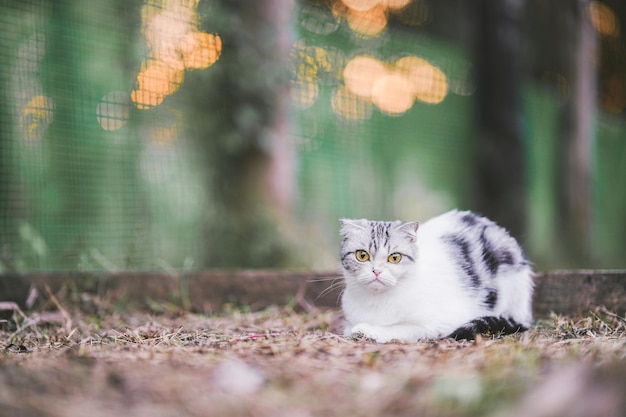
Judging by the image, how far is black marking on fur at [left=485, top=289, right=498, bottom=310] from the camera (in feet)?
8.07

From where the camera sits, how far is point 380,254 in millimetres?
2359

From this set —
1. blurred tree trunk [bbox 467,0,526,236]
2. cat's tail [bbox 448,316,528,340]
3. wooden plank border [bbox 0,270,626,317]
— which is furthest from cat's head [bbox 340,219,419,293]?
blurred tree trunk [bbox 467,0,526,236]

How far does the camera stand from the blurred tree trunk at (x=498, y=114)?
5.83m

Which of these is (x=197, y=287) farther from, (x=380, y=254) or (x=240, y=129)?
(x=240, y=129)

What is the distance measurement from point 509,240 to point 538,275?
39cm

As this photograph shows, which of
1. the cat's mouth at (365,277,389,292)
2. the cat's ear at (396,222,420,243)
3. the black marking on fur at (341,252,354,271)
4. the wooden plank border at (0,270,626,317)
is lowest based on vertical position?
the wooden plank border at (0,270,626,317)

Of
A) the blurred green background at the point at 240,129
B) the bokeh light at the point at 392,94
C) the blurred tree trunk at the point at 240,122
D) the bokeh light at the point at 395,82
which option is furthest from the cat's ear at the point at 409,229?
the bokeh light at the point at 392,94

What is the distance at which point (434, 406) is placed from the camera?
115 cm

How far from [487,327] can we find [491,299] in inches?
10.8

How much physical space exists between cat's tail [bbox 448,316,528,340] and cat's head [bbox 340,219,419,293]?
1.05 ft

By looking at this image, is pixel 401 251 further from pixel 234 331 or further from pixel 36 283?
pixel 36 283

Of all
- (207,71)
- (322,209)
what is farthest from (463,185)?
(207,71)

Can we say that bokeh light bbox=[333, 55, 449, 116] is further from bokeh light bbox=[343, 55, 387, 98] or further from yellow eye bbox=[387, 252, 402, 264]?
yellow eye bbox=[387, 252, 402, 264]

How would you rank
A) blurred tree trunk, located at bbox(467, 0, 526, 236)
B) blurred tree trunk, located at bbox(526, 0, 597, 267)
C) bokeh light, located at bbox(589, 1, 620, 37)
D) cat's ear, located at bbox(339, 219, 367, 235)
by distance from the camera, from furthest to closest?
bokeh light, located at bbox(589, 1, 620, 37)
blurred tree trunk, located at bbox(526, 0, 597, 267)
blurred tree trunk, located at bbox(467, 0, 526, 236)
cat's ear, located at bbox(339, 219, 367, 235)
